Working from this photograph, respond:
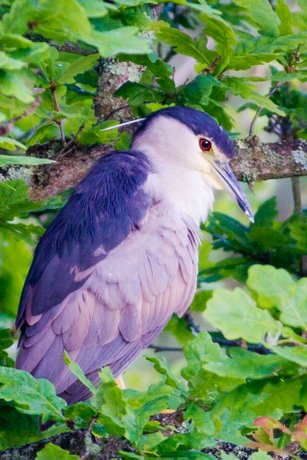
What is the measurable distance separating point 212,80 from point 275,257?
1.19 metres

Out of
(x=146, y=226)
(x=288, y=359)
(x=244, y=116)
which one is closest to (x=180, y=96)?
(x=146, y=226)

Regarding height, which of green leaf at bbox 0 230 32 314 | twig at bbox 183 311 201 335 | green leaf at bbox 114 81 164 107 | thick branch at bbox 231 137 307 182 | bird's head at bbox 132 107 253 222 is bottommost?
twig at bbox 183 311 201 335

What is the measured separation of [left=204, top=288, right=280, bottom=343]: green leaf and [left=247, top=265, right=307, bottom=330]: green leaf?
35 mm

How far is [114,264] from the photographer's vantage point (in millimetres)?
3861

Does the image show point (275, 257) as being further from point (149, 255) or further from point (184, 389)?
point (184, 389)

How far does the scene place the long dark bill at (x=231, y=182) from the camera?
430 centimetres

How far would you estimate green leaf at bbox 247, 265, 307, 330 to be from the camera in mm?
1881

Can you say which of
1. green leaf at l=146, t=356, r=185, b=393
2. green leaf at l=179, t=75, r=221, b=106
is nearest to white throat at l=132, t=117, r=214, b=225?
green leaf at l=179, t=75, r=221, b=106

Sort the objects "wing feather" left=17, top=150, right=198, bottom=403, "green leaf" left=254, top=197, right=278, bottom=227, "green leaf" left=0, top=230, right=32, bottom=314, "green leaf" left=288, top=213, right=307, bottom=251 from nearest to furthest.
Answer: "wing feather" left=17, top=150, right=198, bottom=403 → "green leaf" left=288, top=213, right=307, bottom=251 → "green leaf" left=0, top=230, right=32, bottom=314 → "green leaf" left=254, top=197, right=278, bottom=227

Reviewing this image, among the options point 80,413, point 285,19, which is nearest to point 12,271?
point 285,19

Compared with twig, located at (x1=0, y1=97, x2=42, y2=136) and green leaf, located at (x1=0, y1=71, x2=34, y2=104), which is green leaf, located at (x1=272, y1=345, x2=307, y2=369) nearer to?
green leaf, located at (x1=0, y1=71, x2=34, y2=104)

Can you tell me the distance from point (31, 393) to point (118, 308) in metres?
1.57

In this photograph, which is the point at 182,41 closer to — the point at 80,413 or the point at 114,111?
the point at 114,111

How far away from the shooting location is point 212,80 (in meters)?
3.60
